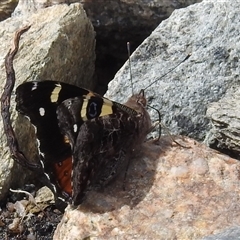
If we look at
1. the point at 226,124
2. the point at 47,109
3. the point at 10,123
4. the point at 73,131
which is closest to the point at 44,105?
the point at 47,109

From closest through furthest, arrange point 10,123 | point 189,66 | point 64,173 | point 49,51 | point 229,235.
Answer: point 229,235
point 64,173
point 10,123
point 189,66
point 49,51

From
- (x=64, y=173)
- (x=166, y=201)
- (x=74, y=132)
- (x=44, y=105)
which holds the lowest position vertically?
(x=166, y=201)

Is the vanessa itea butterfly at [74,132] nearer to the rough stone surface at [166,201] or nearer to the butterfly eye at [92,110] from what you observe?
the butterfly eye at [92,110]

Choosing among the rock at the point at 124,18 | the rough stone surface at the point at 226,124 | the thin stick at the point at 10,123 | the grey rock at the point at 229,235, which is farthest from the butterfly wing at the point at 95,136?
the rock at the point at 124,18

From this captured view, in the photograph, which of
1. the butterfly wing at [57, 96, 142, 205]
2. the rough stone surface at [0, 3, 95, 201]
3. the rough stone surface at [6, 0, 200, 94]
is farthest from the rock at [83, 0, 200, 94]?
the butterfly wing at [57, 96, 142, 205]

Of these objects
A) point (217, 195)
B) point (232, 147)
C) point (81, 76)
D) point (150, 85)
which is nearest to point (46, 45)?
point (81, 76)

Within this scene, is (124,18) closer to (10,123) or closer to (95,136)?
(10,123)

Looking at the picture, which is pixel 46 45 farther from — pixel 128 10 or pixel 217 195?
pixel 217 195

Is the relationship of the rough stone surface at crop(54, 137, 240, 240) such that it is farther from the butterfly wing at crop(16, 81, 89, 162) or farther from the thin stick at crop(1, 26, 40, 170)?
the thin stick at crop(1, 26, 40, 170)

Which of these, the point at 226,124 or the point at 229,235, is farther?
the point at 226,124
